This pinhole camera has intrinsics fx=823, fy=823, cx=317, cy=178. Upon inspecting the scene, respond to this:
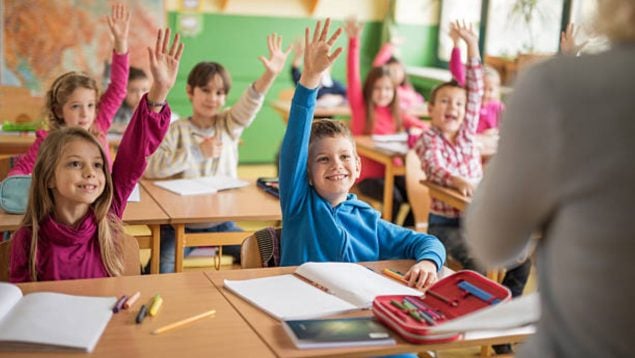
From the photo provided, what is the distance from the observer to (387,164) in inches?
181

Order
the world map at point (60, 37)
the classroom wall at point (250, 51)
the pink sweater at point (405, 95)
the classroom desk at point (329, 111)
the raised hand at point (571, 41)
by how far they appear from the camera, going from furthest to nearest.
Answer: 1. the classroom wall at point (250, 51)
2. the world map at point (60, 37)
3. the pink sweater at point (405, 95)
4. the classroom desk at point (329, 111)
5. the raised hand at point (571, 41)

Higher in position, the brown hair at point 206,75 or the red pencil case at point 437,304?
the brown hair at point 206,75

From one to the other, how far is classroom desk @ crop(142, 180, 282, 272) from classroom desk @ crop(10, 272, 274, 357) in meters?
0.93

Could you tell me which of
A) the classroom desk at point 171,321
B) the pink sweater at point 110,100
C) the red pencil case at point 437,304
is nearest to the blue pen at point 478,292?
the red pencil case at point 437,304

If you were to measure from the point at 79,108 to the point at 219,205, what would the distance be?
2.55ft

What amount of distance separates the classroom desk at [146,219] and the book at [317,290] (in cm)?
96

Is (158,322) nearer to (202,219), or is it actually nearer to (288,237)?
(288,237)

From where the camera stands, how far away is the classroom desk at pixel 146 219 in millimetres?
2832

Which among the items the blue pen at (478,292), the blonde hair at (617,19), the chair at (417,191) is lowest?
the chair at (417,191)

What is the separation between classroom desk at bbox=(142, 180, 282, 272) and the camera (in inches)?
120

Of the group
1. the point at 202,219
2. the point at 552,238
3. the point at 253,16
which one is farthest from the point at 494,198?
the point at 253,16

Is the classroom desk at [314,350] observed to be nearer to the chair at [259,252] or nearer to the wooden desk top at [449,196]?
the chair at [259,252]

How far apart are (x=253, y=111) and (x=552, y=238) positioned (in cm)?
282

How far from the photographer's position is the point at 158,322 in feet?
5.79
